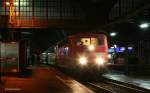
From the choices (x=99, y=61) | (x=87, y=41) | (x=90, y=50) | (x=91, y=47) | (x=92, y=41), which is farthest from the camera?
(x=87, y=41)

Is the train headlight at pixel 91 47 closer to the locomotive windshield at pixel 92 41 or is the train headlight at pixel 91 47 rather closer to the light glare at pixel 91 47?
the light glare at pixel 91 47

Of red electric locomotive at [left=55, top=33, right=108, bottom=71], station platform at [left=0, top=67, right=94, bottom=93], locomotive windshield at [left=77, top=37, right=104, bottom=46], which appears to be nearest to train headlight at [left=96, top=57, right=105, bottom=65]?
red electric locomotive at [left=55, top=33, right=108, bottom=71]

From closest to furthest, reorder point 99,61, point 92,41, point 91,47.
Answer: point 99,61 < point 91,47 < point 92,41

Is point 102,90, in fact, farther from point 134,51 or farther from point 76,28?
point 76,28

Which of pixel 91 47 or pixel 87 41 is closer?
pixel 91 47

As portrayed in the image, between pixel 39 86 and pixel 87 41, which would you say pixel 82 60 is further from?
pixel 39 86

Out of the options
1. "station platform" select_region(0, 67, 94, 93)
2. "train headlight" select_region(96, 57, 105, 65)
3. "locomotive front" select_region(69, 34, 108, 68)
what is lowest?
"station platform" select_region(0, 67, 94, 93)

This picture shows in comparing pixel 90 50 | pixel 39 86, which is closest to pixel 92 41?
pixel 90 50

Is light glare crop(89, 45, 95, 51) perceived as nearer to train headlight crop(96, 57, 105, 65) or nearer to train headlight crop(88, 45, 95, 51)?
train headlight crop(88, 45, 95, 51)

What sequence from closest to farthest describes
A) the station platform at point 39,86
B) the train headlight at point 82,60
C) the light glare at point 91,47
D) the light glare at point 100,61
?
the station platform at point 39,86
the light glare at point 100,61
the train headlight at point 82,60
the light glare at point 91,47

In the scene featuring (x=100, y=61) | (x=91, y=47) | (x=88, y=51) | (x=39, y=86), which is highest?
(x=91, y=47)

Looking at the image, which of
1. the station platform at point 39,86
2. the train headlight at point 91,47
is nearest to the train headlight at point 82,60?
the train headlight at point 91,47

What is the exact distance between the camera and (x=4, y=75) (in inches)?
1070

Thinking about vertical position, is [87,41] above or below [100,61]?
above
